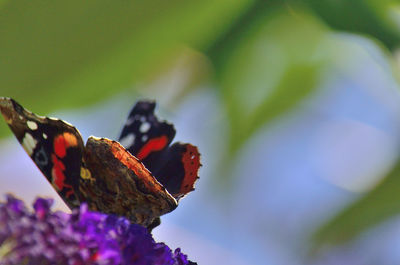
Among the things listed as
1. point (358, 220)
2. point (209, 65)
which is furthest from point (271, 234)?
point (209, 65)

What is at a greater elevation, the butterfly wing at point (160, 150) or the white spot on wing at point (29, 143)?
the butterfly wing at point (160, 150)

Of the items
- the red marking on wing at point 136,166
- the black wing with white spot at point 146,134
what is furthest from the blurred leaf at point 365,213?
the red marking on wing at point 136,166

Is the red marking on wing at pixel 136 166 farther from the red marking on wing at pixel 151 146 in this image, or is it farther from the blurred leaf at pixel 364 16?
the blurred leaf at pixel 364 16

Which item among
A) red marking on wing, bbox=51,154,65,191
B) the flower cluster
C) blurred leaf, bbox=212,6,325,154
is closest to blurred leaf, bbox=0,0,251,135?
blurred leaf, bbox=212,6,325,154

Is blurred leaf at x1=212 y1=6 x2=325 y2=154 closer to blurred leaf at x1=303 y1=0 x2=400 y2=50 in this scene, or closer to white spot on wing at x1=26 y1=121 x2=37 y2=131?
blurred leaf at x1=303 y1=0 x2=400 y2=50

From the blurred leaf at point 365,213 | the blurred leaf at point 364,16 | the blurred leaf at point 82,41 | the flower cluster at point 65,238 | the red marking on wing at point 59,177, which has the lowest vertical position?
the flower cluster at point 65,238

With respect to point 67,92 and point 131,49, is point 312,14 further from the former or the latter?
point 67,92

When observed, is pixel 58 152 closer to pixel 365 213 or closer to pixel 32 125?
pixel 32 125
